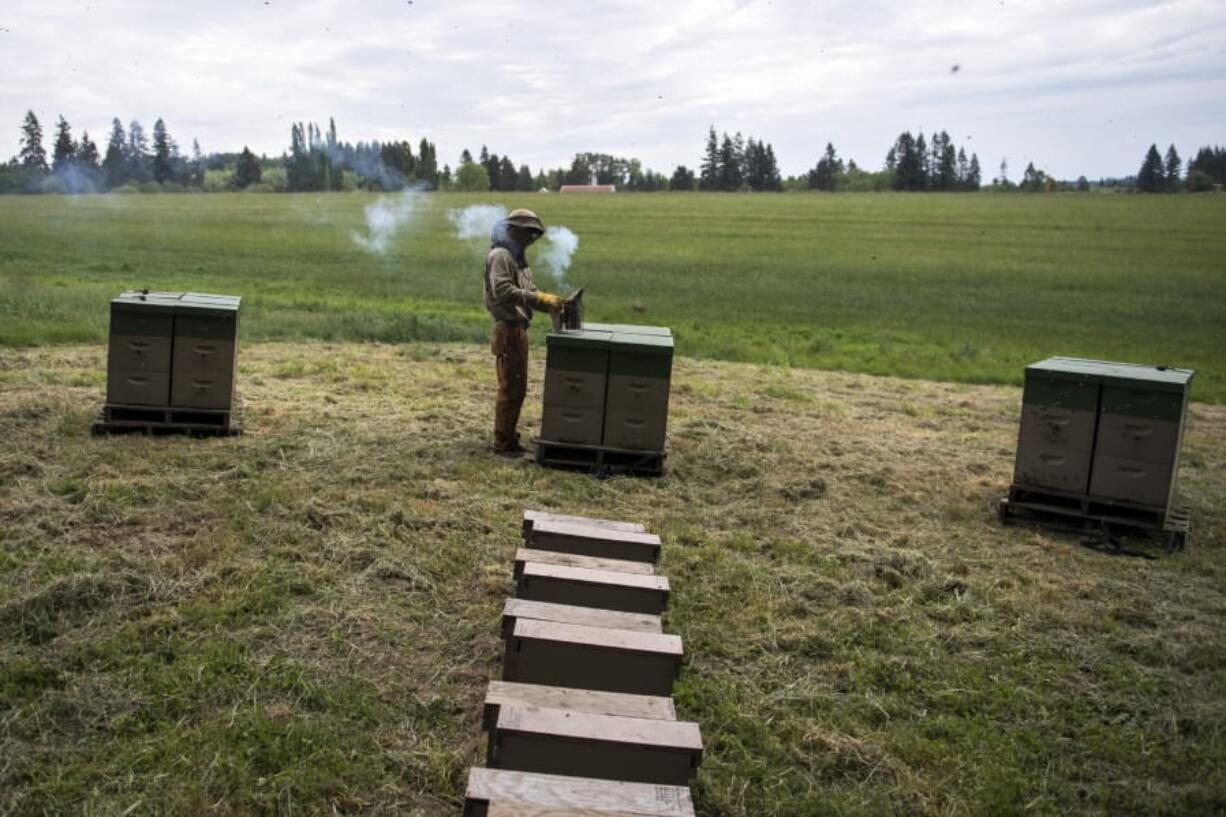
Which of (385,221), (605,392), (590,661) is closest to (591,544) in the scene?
(590,661)

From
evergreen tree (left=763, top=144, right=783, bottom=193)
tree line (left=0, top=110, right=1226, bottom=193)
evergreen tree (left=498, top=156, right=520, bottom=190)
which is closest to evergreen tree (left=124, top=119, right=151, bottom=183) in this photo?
tree line (left=0, top=110, right=1226, bottom=193)

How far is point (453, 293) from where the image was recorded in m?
24.1

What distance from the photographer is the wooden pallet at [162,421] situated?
8875mm

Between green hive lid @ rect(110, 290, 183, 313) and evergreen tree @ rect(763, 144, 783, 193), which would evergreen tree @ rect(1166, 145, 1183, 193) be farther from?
green hive lid @ rect(110, 290, 183, 313)

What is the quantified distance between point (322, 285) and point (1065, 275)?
23.8m

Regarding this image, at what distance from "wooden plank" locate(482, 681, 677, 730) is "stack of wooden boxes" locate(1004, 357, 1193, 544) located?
16.9 feet

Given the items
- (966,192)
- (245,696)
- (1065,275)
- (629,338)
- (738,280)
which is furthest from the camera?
(966,192)

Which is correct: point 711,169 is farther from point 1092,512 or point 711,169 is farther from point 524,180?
point 1092,512

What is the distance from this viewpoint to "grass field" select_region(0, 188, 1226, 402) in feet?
58.9

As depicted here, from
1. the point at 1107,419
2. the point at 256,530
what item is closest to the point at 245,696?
the point at 256,530

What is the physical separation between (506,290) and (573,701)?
542 centimetres

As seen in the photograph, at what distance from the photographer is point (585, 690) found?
446 cm

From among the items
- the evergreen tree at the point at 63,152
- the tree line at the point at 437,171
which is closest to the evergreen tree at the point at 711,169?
the tree line at the point at 437,171

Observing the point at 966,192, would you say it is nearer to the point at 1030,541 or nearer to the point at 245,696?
the point at 1030,541
